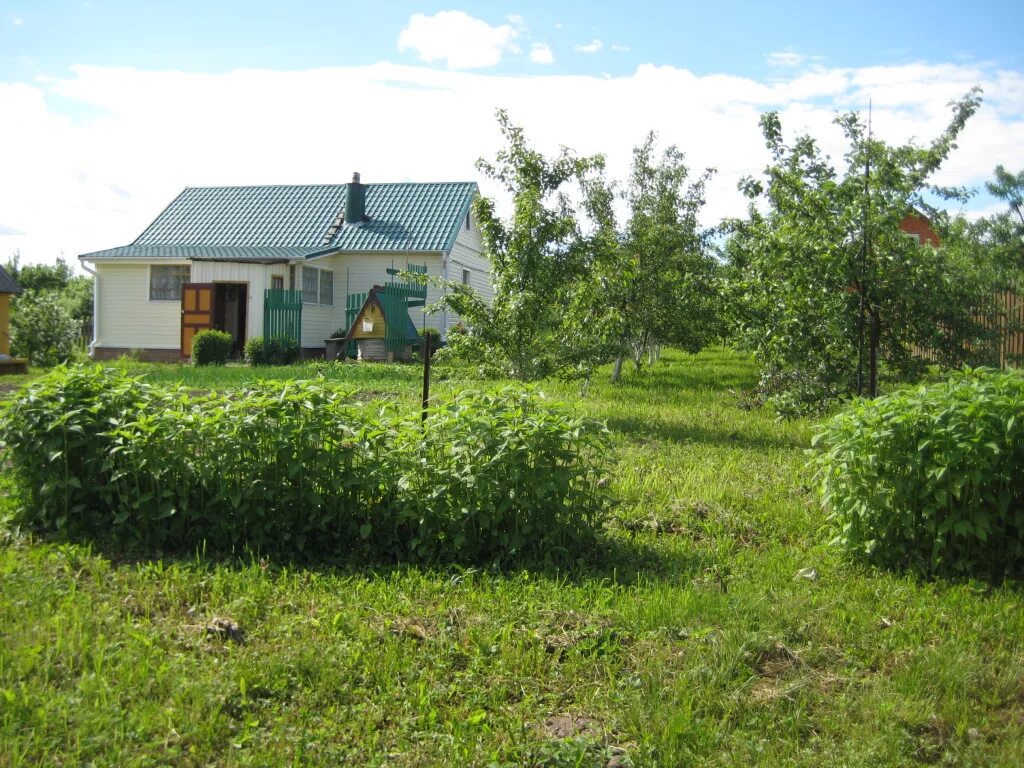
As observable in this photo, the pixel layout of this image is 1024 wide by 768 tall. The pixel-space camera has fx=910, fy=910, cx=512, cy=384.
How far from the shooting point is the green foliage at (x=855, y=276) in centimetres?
955

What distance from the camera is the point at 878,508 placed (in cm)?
544

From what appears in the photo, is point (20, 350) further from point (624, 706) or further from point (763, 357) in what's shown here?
point (624, 706)

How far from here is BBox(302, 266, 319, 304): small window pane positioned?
25.1 meters

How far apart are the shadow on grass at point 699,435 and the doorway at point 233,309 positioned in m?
16.9

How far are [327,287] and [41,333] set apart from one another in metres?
7.65

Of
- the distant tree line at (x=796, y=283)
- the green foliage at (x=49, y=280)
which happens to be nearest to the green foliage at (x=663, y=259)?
the distant tree line at (x=796, y=283)

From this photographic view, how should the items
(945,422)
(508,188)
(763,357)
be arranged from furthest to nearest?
(508,188)
(763,357)
(945,422)

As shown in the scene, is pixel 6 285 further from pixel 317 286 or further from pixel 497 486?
pixel 497 486

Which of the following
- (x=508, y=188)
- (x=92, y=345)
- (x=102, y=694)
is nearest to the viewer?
(x=102, y=694)

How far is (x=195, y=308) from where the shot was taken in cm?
2375

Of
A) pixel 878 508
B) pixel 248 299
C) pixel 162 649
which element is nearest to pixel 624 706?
pixel 162 649

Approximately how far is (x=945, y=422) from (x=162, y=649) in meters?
4.37

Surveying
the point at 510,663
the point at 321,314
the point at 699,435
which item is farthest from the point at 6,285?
the point at 510,663

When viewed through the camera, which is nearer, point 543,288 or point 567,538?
point 567,538
